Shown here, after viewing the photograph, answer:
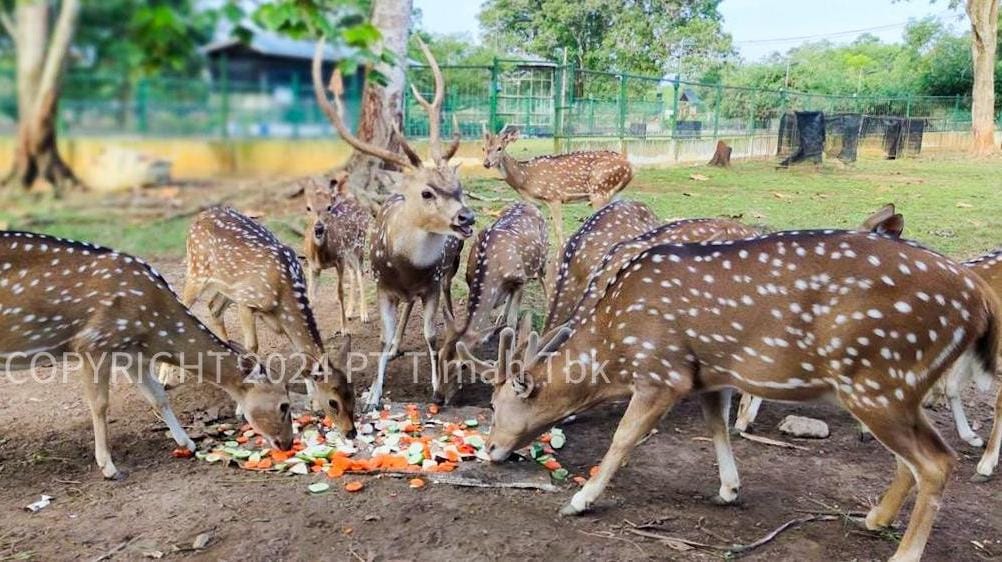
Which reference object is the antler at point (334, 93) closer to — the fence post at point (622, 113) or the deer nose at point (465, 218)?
the deer nose at point (465, 218)

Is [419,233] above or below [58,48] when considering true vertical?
below

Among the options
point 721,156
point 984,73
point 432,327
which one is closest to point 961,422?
point 432,327

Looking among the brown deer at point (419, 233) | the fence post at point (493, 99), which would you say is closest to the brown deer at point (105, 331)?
the brown deer at point (419, 233)

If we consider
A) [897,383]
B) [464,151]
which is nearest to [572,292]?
[897,383]

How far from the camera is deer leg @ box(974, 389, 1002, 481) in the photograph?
15.8ft

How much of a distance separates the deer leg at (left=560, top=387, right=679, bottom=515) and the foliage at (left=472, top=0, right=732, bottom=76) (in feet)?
105

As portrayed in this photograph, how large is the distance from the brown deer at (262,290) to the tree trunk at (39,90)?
13.1 ft

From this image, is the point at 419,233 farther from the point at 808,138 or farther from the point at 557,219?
the point at 808,138

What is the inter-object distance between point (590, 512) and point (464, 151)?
15.2 meters

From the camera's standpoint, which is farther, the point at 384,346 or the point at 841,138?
the point at 841,138

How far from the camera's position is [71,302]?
449 cm

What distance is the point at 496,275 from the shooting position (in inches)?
259

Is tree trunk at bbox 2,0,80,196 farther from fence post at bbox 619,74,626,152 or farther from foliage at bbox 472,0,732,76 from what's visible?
foliage at bbox 472,0,732,76

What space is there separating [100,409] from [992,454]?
5.14 m
